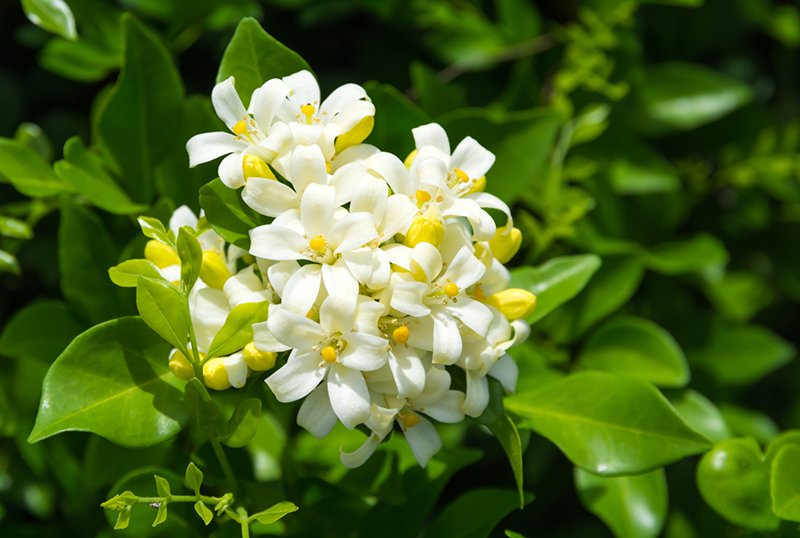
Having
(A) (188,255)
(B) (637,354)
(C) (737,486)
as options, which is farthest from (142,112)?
(C) (737,486)

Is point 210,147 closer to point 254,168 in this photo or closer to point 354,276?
point 254,168

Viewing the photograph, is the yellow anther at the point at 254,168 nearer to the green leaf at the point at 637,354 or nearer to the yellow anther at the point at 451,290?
the yellow anther at the point at 451,290

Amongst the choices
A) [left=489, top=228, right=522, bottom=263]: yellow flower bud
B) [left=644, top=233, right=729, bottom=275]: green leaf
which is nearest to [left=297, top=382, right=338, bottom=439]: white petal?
[left=489, top=228, right=522, bottom=263]: yellow flower bud

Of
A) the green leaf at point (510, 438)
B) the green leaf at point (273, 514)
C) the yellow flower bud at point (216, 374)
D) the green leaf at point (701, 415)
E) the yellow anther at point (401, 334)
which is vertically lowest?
the green leaf at point (701, 415)

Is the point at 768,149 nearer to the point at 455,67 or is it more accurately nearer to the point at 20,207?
the point at 455,67

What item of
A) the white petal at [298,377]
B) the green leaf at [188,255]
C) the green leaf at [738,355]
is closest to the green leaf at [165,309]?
the green leaf at [188,255]

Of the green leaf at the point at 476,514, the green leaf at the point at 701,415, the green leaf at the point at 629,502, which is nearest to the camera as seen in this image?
the green leaf at the point at 476,514

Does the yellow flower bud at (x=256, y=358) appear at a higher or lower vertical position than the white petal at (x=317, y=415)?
higher

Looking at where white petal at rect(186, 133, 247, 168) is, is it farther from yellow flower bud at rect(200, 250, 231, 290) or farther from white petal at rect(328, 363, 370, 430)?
white petal at rect(328, 363, 370, 430)
